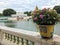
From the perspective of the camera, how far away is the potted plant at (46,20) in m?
3.41

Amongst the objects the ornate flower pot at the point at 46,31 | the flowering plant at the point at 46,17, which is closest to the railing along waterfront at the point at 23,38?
the ornate flower pot at the point at 46,31

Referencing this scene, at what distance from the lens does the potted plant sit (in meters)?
3.41

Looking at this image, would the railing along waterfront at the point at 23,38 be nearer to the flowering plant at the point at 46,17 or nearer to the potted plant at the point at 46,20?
the potted plant at the point at 46,20

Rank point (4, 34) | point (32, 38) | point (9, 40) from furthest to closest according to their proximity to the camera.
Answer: point (4, 34) < point (9, 40) < point (32, 38)

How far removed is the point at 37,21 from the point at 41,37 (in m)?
0.35

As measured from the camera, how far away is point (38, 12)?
3.55 metres

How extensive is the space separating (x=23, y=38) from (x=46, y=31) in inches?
46.0

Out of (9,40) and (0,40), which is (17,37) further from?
(0,40)

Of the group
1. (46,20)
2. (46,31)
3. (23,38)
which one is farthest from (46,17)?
(23,38)

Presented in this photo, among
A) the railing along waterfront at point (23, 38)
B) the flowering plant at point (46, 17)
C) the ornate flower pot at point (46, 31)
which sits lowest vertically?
the railing along waterfront at point (23, 38)

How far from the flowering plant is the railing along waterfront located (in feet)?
1.09

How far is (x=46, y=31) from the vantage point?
3.45 m

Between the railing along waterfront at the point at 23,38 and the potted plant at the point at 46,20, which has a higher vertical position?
the potted plant at the point at 46,20

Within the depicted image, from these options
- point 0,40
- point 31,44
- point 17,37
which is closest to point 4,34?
point 0,40
